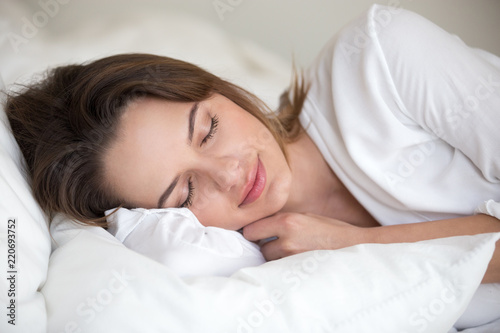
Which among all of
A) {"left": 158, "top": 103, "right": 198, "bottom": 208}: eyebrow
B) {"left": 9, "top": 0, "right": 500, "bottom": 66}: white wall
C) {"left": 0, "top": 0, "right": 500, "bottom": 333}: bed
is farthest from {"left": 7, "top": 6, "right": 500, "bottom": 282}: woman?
{"left": 9, "top": 0, "right": 500, "bottom": 66}: white wall

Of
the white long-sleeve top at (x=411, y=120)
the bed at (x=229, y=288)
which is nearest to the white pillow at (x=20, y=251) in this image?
the bed at (x=229, y=288)

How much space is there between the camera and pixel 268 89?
6.06 feet

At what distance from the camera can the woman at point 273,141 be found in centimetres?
108

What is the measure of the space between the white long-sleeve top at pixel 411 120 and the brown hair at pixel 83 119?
0.38 m

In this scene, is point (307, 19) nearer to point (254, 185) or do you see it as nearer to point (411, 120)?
point (411, 120)

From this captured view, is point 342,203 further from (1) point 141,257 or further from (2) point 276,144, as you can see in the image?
(1) point 141,257

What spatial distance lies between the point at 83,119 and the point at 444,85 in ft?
2.94

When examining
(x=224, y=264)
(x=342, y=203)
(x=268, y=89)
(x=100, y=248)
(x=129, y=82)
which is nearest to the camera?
(x=100, y=248)

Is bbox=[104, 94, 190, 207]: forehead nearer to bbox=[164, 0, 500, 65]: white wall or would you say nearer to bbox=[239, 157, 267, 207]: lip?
bbox=[239, 157, 267, 207]: lip

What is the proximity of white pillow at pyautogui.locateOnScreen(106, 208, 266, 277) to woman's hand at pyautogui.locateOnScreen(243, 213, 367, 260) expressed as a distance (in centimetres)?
5

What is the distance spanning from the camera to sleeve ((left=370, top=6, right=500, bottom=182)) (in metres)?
1.07

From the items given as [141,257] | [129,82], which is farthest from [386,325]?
[129,82]

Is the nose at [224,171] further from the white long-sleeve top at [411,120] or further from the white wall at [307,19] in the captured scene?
the white wall at [307,19]

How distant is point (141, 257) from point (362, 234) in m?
0.56
